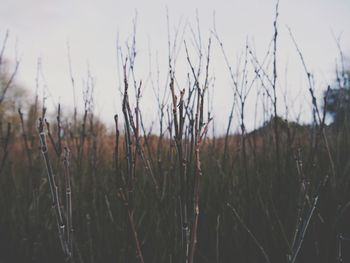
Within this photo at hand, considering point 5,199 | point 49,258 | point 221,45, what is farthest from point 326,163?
point 5,199

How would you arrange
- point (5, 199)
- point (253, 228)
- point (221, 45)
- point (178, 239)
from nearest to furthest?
point (178, 239)
point (221, 45)
point (253, 228)
point (5, 199)

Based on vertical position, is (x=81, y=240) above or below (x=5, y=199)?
below

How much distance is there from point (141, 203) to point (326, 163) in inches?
60.4

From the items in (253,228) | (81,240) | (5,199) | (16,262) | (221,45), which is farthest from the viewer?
(5,199)

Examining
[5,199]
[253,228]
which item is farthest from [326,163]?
[5,199]

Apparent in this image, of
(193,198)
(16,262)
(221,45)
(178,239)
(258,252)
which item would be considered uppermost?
(221,45)

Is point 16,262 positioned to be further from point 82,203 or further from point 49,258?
point 82,203

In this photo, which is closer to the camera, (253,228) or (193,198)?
(193,198)

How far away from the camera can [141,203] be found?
255cm

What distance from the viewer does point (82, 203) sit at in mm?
2586

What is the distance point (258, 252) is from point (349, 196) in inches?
32.4

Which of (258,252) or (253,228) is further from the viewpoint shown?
(253,228)

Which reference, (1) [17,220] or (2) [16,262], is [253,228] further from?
(1) [17,220]

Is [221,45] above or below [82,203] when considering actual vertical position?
above
